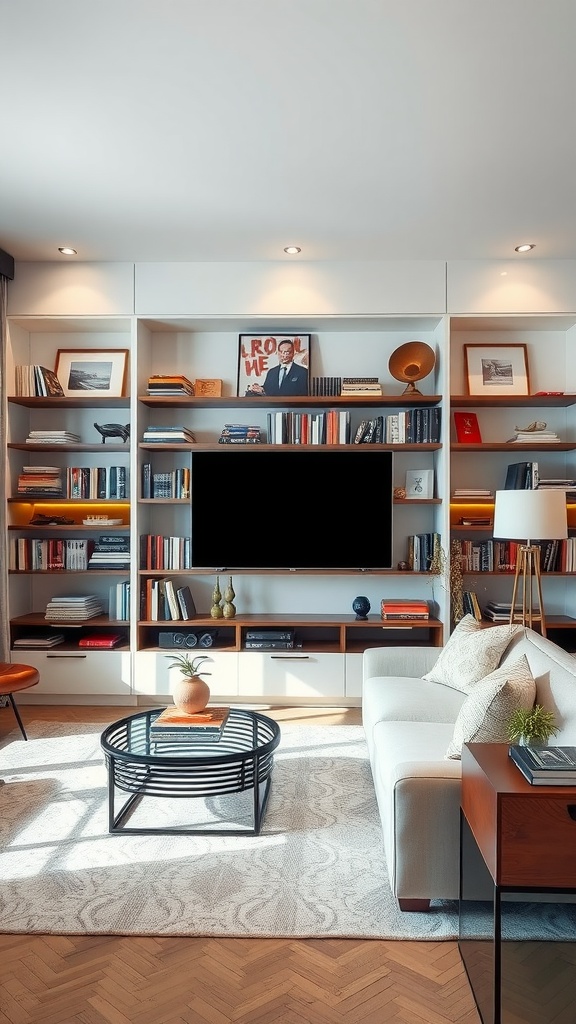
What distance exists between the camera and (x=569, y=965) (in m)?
1.94

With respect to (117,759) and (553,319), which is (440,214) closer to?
(553,319)

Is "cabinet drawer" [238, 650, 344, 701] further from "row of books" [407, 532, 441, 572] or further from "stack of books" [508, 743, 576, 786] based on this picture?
"stack of books" [508, 743, 576, 786]

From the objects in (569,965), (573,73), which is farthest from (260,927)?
(573,73)

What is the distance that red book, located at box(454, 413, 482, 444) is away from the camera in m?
4.78

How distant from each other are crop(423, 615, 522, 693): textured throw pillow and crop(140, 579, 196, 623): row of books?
1.81 m

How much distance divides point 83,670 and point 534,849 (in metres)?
3.59

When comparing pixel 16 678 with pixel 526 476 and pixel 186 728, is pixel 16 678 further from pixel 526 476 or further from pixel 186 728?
pixel 526 476

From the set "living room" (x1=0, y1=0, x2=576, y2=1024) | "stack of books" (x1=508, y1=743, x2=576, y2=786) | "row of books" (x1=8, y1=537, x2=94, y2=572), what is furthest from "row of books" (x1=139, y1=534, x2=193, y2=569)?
"stack of books" (x1=508, y1=743, x2=576, y2=786)

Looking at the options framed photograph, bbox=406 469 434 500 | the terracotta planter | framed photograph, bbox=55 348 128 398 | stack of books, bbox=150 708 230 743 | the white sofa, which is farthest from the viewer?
framed photograph, bbox=55 348 128 398

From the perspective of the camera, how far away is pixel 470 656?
324cm

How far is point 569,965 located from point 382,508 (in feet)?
Result: 9.84

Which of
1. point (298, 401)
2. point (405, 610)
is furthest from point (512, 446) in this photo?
point (298, 401)

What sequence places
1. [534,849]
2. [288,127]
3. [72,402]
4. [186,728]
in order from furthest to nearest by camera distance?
[72,402] → [288,127] → [186,728] → [534,849]

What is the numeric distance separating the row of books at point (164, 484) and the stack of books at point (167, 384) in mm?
503
